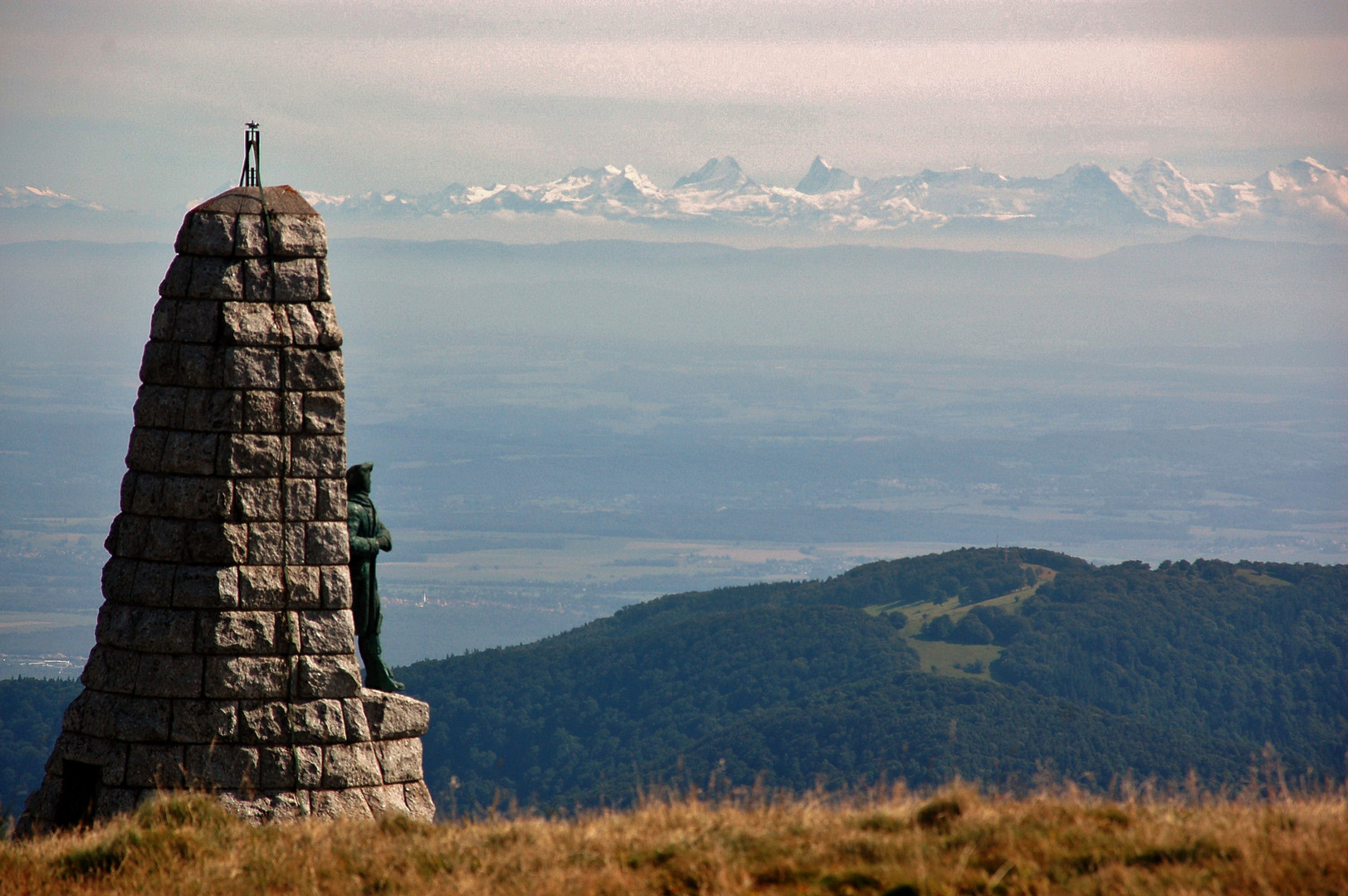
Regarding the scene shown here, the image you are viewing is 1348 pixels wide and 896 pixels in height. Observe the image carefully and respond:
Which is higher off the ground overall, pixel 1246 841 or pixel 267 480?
pixel 267 480

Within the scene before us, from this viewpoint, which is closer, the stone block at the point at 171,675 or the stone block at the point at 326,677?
the stone block at the point at 171,675

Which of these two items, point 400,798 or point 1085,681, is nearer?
point 400,798

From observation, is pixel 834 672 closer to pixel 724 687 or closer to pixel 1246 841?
pixel 724 687

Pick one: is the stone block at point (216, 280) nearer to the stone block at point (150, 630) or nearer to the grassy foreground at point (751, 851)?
the stone block at point (150, 630)

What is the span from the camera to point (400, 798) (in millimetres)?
13906

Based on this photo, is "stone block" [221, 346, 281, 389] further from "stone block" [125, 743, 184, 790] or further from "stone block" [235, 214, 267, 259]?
"stone block" [125, 743, 184, 790]

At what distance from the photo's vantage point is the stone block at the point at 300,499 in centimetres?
1346

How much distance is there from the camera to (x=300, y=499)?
13.5m

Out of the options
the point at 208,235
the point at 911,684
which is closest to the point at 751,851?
the point at 208,235

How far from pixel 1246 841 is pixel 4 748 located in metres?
90.8

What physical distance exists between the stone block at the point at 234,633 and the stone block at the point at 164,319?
8.75ft

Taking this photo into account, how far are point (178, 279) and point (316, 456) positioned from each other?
6.99 feet

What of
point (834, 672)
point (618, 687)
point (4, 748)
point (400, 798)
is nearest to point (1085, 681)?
point (834, 672)

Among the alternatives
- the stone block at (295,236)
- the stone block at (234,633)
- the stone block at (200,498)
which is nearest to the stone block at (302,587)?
the stone block at (234,633)
